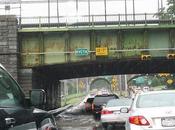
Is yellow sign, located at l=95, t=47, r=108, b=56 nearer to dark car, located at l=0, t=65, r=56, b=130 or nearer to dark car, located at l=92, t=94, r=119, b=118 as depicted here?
dark car, located at l=92, t=94, r=119, b=118

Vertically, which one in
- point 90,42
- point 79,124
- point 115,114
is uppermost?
point 90,42

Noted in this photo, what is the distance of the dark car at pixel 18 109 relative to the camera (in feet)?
16.3

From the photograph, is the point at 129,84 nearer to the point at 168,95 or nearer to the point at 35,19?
the point at 35,19

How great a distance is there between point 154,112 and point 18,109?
6398mm

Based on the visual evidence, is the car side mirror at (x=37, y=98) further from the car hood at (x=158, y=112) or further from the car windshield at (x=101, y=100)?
the car windshield at (x=101, y=100)

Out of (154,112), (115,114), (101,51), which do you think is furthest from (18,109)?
(101,51)

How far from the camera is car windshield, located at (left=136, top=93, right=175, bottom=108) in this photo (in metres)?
12.1

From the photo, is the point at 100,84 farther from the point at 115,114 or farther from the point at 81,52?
the point at 115,114

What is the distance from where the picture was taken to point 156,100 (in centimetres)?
1235

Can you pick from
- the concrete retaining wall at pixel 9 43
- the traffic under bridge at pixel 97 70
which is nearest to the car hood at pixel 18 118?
the concrete retaining wall at pixel 9 43

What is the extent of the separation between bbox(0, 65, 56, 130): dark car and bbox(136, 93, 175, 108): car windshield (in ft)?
18.2

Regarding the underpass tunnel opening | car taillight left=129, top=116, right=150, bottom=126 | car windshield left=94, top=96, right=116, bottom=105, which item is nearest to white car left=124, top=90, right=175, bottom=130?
car taillight left=129, top=116, right=150, bottom=126

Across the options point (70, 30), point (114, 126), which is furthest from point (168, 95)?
point (70, 30)

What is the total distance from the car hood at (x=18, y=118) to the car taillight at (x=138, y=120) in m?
5.64
